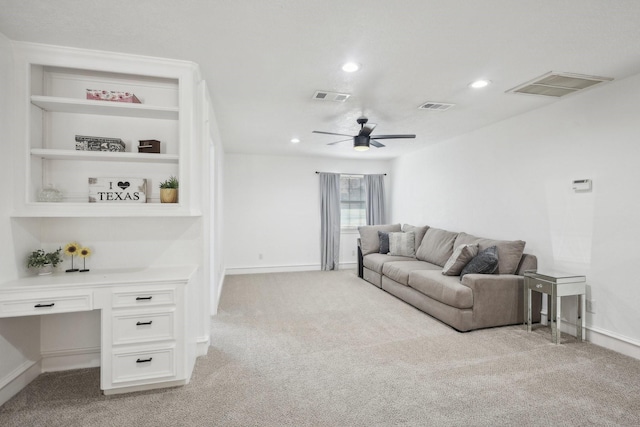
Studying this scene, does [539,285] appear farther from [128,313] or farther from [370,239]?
[128,313]

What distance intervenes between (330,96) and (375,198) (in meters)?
4.24

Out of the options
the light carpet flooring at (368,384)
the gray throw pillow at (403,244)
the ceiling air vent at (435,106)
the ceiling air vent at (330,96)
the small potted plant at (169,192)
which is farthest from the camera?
the gray throw pillow at (403,244)

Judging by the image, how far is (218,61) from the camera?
8.38ft

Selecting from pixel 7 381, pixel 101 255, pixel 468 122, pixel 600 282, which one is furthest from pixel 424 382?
pixel 468 122

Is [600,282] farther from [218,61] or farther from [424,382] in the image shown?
[218,61]

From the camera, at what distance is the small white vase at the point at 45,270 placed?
8.14ft

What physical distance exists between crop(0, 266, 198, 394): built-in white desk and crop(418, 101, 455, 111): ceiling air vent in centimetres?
301

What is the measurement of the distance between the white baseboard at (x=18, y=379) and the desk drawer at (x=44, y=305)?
1.71ft

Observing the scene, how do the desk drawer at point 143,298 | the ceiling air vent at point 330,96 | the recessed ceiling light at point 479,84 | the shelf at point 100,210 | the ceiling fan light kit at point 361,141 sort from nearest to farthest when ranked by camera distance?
1. the desk drawer at point 143,298
2. the shelf at point 100,210
3. the recessed ceiling light at point 479,84
4. the ceiling air vent at point 330,96
5. the ceiling fan light kit at point 361,141

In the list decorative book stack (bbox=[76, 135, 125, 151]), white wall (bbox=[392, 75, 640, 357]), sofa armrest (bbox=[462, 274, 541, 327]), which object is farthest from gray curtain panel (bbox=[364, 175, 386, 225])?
decorative book stack (bbox=[76, 135, 125, 151])

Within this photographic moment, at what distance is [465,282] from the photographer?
354 centimetres

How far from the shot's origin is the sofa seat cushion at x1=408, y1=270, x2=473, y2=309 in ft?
11.2

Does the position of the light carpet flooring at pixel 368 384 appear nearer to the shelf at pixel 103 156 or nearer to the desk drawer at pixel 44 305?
the desk drawer at pixel 44 305

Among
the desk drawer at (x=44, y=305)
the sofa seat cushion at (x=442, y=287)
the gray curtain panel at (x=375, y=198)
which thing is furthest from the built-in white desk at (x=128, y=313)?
the gray curtain panel at (x=375, y=198)
